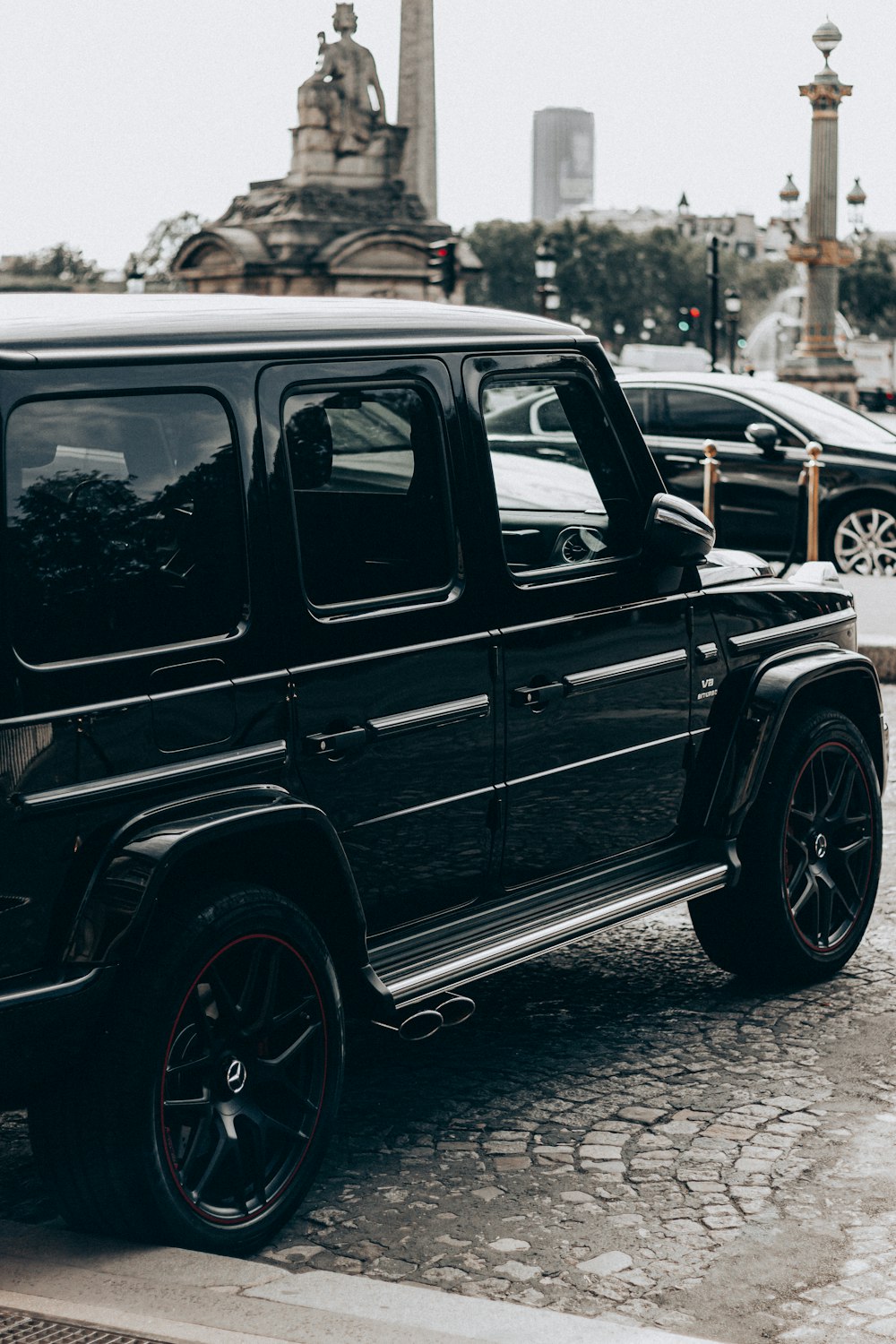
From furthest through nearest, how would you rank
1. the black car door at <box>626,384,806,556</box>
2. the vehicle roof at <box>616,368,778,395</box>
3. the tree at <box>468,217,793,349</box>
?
1. the tree at <box>468,217,793,349</box>
2. the vehicle roof at <box>616,368,778,395</box>
3. the black car door at <box>626,384,806,556</box>

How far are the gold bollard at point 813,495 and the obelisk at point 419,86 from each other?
136ft

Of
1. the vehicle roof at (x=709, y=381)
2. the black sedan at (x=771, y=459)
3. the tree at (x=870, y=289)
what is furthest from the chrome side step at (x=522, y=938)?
the tree at (x=870, y=289)

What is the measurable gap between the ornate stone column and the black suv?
34554 mm

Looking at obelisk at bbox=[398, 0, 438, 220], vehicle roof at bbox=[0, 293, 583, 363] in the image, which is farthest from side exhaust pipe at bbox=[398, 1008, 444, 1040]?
obelisk at bbox=[398, 0, 438, 220]

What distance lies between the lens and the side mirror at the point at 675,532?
16.3 feet

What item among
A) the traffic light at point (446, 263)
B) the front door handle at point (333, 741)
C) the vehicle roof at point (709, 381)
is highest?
the traffic light at point (446, 263)

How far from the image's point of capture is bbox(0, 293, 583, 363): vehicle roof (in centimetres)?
362

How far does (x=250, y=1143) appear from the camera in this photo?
3881 mm

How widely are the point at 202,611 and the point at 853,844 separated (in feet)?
8.76

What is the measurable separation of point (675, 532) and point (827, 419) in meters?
10.4

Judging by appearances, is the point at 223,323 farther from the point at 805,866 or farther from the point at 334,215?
the point at 334,215

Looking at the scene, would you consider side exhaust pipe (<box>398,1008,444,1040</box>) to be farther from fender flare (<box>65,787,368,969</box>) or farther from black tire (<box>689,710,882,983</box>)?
black tire (<box>689,710,882,983</box>)

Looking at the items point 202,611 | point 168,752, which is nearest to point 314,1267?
point 168,752

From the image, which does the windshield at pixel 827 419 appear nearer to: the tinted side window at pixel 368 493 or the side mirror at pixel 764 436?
the side mirror at pixel 764 436
